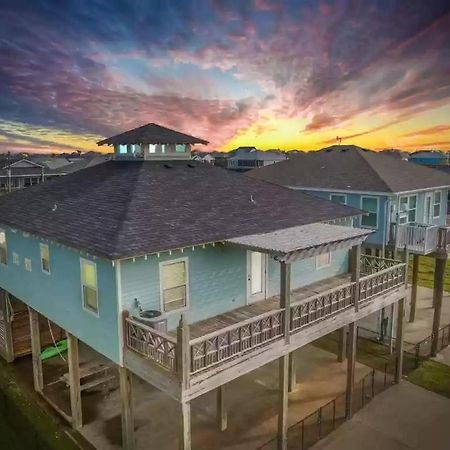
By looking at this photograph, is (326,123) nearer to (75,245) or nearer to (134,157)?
(134,157)

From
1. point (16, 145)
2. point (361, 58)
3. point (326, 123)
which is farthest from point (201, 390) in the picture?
point (16, 145)

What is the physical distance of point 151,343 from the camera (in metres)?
10.9

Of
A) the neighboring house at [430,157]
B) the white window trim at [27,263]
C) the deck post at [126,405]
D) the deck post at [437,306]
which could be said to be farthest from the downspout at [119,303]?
the neighboring house at [430,157]

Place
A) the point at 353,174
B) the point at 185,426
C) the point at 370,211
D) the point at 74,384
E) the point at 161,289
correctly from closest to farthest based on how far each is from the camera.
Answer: the point at 185,426
the point at 161,289
the point at 74,384
the point at 370,211
the point at 353,174

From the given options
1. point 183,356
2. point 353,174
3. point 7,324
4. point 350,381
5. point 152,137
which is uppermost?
point 152,137

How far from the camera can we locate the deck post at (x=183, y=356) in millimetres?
9613

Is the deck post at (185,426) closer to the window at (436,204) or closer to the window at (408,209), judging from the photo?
the window at (408,209)

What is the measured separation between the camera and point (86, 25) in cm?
3750

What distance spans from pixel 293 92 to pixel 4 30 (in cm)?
2530

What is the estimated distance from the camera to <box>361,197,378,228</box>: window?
22547 mm

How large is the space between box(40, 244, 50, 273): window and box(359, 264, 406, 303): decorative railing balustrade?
35.7 ft

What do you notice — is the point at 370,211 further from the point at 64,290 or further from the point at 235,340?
the point at 64,290

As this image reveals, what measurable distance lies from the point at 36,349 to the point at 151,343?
928 centimetres

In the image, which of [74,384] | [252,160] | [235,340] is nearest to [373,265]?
[235,340]
